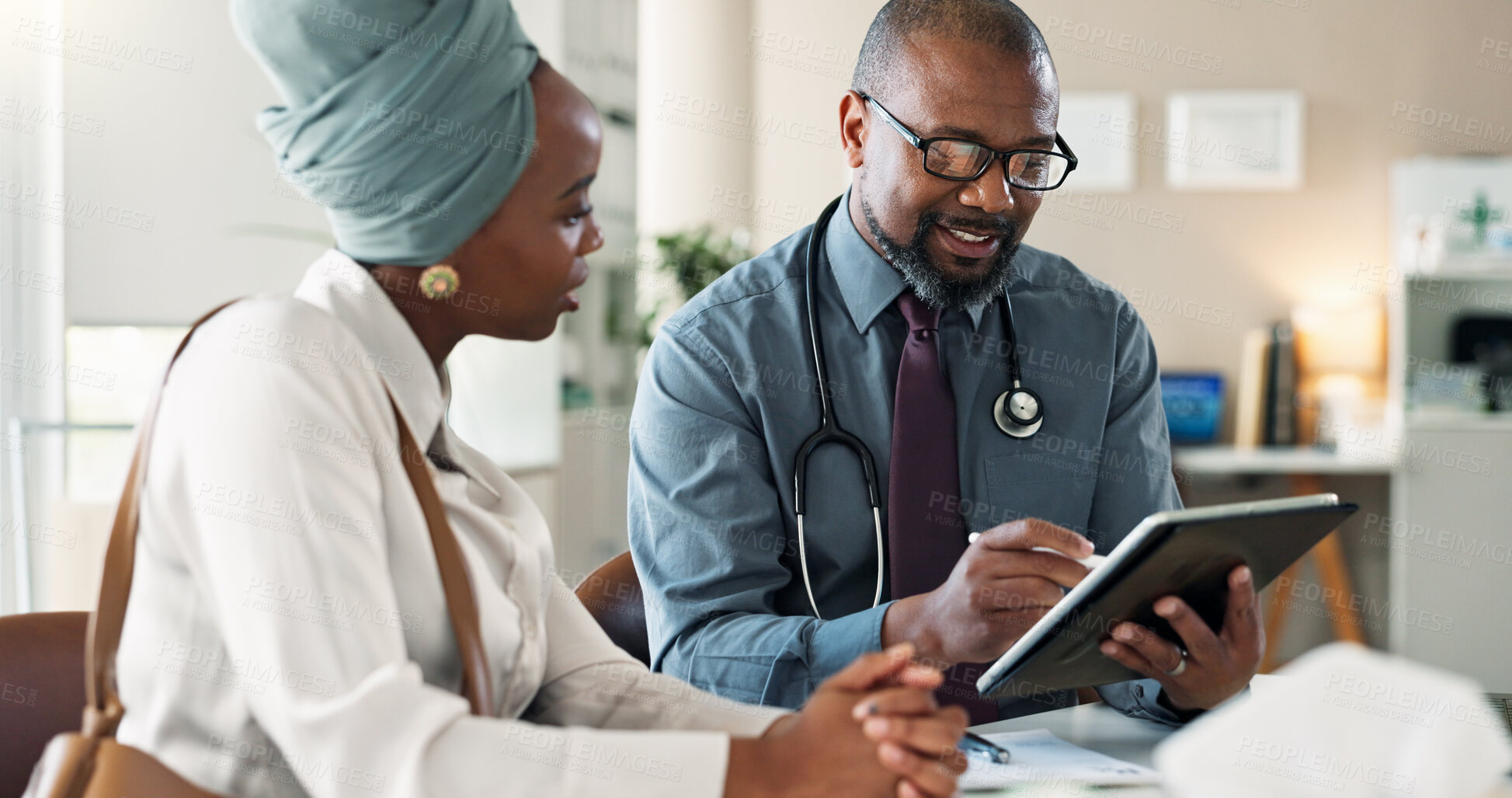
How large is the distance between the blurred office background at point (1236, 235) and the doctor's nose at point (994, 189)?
8.71 ft

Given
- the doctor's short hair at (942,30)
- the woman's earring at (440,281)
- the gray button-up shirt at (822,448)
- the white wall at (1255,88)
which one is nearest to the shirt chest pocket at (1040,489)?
the gray button-up shirt at (822,448)

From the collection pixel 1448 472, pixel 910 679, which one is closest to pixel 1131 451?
pixel 910 679

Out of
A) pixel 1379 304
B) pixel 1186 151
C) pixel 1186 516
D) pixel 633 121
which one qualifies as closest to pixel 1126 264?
pixel 1186 151

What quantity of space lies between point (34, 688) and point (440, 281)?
628 mm

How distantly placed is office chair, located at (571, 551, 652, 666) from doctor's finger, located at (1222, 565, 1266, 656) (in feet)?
2.45

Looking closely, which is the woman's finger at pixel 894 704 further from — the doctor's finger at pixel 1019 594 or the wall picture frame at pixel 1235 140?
the wall picture frame at pixel 1235 140

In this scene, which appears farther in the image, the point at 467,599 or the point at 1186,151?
the point at 1186,151

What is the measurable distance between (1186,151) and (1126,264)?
50 cm

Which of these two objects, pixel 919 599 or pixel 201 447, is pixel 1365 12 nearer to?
pixel 919 599

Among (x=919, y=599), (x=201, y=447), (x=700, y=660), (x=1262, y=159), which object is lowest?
(x=700, y=660)

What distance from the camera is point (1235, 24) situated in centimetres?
486

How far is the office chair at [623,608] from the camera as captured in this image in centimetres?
165

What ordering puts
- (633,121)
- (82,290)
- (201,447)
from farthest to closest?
(633,121)
(82,290)
(201,447)

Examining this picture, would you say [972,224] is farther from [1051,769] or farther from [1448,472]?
[1448,472]
